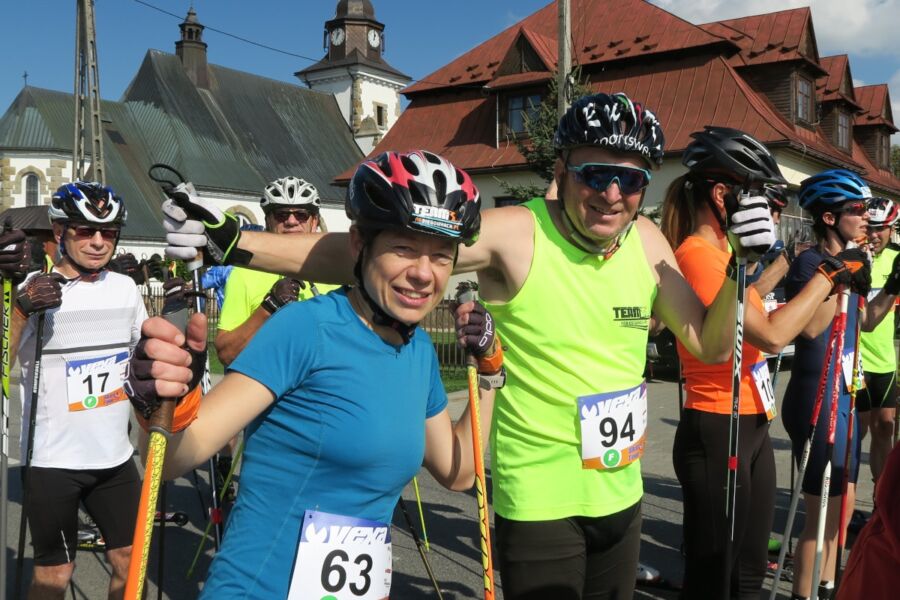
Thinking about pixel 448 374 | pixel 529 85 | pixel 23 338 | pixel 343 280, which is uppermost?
pixel 529 85

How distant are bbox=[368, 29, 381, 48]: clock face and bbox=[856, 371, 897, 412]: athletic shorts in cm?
5913

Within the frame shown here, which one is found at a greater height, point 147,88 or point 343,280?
point 147,88

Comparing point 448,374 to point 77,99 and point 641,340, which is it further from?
point 641,340

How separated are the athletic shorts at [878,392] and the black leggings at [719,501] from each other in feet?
11.1

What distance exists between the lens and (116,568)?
417cm

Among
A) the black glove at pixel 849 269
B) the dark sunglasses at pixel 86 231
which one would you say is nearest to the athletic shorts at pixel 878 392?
the black glove at pixel 849 269

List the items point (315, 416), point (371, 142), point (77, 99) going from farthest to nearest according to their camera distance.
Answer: point (371, 142)
point (77, 99)
point (315, 416)

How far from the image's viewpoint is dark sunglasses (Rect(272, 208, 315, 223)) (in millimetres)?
5500

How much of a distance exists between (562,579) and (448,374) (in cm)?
1318

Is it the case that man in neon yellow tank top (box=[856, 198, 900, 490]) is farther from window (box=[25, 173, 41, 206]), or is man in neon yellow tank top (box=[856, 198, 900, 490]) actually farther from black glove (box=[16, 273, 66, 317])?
window (box=[25, 173, 41, 206])

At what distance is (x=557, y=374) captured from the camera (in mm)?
2805

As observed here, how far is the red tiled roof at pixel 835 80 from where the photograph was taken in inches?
1270

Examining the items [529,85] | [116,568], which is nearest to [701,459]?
[116,568]

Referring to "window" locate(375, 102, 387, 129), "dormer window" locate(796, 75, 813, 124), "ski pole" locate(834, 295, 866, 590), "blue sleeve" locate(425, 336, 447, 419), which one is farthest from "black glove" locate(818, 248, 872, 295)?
"window" locate(375, 102, 387, 129)
